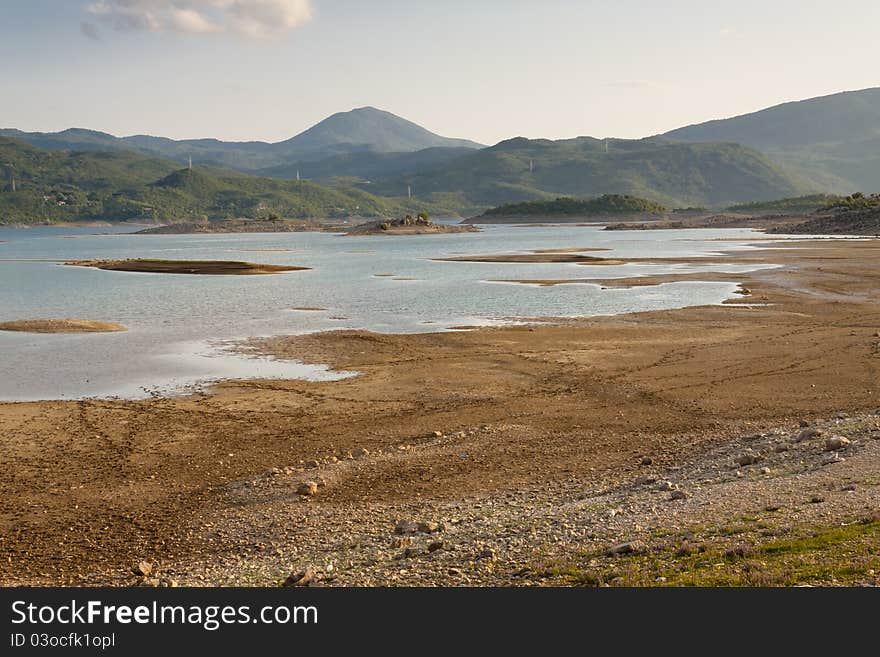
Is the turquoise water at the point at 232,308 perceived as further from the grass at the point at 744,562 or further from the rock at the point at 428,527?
the grass at the point at 744,562

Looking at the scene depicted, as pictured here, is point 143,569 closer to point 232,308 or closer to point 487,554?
point 487,554

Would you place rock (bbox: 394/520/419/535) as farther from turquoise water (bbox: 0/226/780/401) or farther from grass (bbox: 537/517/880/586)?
turquoise water (bbox: 0/226/780/401)

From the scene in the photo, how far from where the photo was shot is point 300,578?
38.8 feet

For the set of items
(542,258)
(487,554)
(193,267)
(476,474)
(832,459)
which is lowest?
(476,474)

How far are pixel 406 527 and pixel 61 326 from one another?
113ft

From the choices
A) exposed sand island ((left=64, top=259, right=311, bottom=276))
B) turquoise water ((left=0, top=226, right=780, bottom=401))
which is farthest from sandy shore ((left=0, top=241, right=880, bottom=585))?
exposed sand island ((left=64, top=259, right=311, bottom=276))

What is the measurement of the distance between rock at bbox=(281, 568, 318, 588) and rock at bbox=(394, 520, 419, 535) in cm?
248

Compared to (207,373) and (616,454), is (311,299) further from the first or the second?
(616,454)

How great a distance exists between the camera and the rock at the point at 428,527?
1398cm

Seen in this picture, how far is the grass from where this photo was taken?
33.0ft

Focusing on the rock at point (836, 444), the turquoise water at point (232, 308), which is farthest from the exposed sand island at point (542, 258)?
the rock at point (836, 444)

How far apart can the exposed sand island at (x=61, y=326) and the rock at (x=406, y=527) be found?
3165 centimetres

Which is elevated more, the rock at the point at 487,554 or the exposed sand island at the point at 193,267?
the exposed sand island at the point at 193,267

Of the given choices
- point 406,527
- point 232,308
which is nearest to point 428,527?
point 406,527
